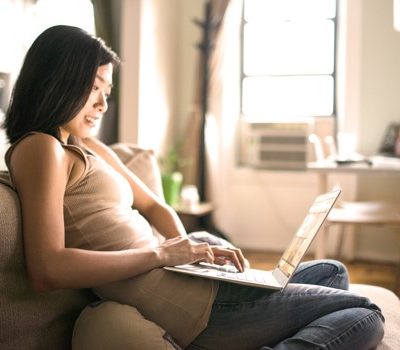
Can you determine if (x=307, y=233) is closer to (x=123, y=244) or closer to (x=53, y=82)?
(x=123, y=244)

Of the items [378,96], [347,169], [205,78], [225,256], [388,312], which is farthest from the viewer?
[205,78]

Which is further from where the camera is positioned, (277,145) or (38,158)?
(277,145)

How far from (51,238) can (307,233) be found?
0.58 meters

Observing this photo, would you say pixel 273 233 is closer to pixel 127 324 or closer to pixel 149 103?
pixel 149 103

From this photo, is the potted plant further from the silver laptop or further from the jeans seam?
the jeans seam

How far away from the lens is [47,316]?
1113 millimetres

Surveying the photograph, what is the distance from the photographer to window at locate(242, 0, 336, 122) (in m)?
4.01

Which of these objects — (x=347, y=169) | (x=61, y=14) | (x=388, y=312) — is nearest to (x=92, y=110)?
(x=388, y=312)

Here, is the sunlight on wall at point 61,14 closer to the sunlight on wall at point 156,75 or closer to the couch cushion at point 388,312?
the sunlight on wall at point 156,75

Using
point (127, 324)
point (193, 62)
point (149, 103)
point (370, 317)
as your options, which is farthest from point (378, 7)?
point (127, 324)

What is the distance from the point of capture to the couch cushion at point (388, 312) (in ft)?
3.92

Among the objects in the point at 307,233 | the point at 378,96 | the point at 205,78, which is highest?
the point at 205,78

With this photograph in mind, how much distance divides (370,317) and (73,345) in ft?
2.08

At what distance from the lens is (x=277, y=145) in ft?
13.5
